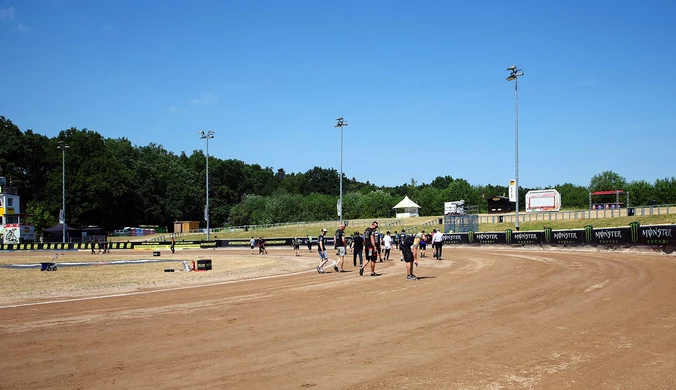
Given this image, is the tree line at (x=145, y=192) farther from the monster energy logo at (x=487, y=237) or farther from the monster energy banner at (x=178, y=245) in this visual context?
the monster energy logo at (x=487, y=237)

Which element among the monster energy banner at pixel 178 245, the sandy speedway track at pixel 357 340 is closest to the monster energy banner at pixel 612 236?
the sandy speedway track at pixel 357 340

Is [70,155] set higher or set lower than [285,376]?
higher

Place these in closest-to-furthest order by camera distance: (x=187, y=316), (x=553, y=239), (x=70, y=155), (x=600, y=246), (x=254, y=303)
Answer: (x=187, y=316) < (x=254, y=303) < (x=600, y=246) < (x=553, y=239) < (x=70, y=155)

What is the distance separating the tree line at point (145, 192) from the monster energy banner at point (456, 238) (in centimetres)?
5026

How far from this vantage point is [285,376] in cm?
671

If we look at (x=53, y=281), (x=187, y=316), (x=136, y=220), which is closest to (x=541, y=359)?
(x=187, y=316)

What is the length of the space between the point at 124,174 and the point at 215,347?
108 metres

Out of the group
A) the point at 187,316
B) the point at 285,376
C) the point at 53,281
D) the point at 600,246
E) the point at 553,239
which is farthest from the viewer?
the point at 553,239

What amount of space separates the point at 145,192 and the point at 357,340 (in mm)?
117080

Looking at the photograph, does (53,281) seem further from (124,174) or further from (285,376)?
(124,174)

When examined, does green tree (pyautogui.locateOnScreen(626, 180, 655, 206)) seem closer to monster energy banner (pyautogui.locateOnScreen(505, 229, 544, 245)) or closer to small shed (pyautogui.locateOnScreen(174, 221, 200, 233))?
monster energy banner (pyautogui.locateOnScreen(505, 229, 544, 245))

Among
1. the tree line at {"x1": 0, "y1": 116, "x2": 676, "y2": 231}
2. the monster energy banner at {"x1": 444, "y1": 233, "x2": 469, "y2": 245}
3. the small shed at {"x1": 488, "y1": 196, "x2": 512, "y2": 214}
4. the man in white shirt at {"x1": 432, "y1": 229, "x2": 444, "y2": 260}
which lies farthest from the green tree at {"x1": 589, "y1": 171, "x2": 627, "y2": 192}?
the man in white shirt at {"x1": 432, "y1": 229, "x2": 444, "y2": 260}

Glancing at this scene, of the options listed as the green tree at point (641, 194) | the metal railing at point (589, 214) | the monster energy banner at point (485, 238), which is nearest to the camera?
the monster energy banner at point (485, 238)

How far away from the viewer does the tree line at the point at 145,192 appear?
100m
